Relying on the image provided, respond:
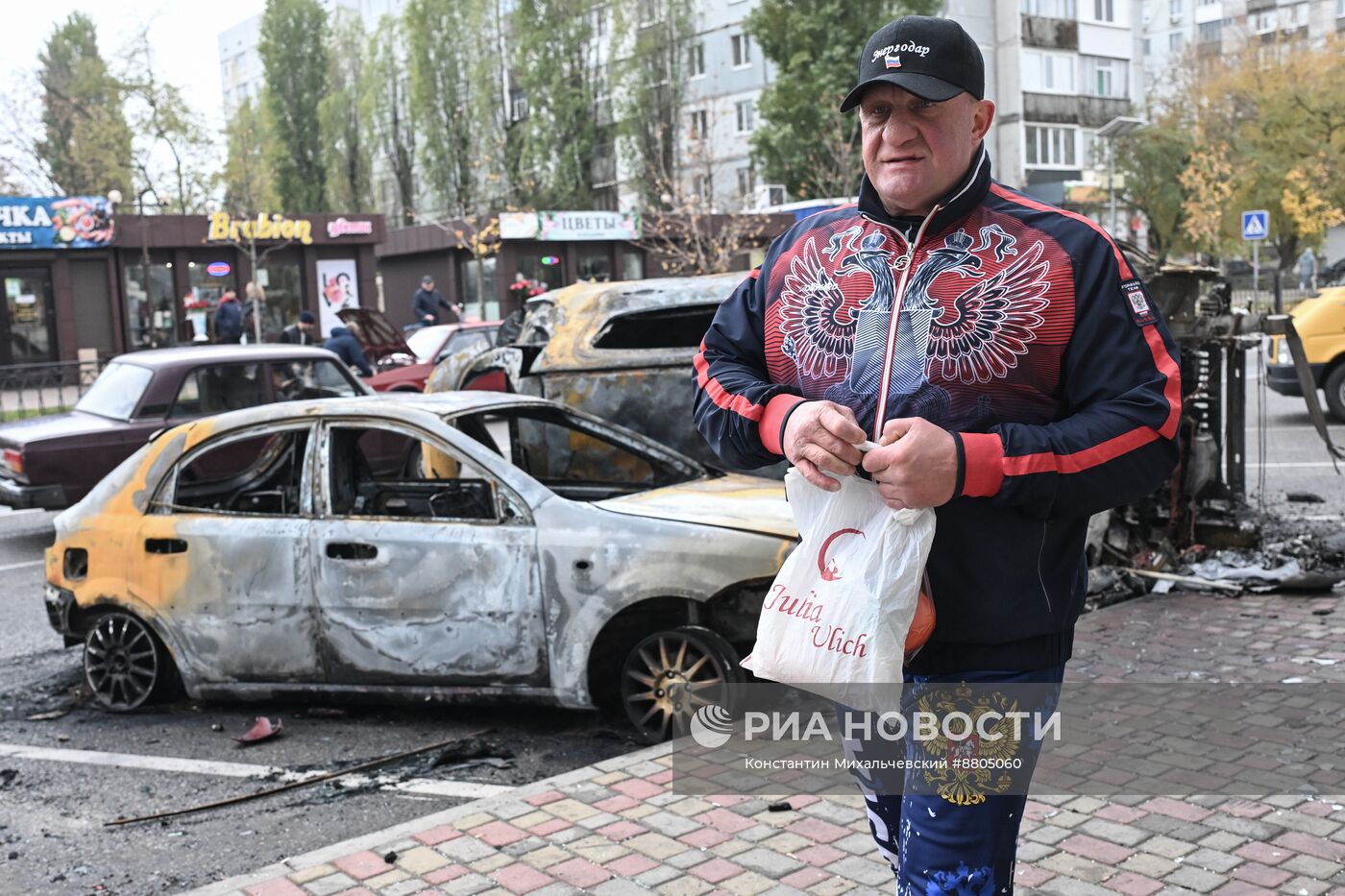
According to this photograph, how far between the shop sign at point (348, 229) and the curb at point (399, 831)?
108 feet

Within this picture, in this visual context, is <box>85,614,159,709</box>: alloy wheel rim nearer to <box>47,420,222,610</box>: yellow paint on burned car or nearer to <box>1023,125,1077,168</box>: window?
<box>47,420,222,610</box>: yellow paint on burned car

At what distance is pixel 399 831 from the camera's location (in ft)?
14.0

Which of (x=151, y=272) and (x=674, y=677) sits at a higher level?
(x=151, y=272)

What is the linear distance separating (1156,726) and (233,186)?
4492 cm

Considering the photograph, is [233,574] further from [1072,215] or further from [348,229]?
[348,229]

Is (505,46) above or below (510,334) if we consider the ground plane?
above

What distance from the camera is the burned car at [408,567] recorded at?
5.43 meters

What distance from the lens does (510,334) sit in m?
9.59

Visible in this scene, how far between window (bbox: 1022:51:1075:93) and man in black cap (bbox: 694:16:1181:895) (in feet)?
178

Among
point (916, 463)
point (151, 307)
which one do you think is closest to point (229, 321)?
point (151, 307)

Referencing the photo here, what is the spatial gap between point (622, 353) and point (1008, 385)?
5.78 metres

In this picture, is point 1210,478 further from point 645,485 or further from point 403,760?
point 403,760

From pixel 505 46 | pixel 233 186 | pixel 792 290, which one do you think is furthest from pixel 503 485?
pixel 505 46

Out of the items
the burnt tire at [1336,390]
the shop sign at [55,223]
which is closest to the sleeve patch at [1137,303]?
the burnt tire at [1336,390]
